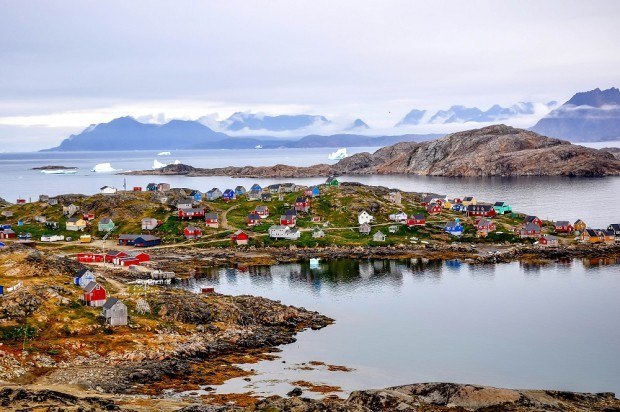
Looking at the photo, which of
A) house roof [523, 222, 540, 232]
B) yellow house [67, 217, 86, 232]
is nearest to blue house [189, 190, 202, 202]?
yellow house [67, 217, 86, 232]

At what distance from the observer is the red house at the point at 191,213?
160m

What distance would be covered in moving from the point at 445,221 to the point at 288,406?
114 metres

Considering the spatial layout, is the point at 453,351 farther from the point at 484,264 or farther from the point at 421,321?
the point at 484,264

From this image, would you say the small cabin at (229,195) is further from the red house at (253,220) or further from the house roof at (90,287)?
the house roof at (90,287)

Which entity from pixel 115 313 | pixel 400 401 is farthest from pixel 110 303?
pixel 400 401

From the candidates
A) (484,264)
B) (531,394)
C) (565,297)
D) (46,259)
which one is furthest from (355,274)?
(531,394)

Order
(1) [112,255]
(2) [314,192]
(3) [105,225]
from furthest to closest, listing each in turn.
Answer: (2) [314,192] → (3) [105,225] → (1) [112,255]

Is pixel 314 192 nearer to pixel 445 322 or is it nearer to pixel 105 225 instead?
pixel 105 225

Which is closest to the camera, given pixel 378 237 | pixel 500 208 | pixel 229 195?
pixel 378 237

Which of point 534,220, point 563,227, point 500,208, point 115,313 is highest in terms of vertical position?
point 500,208

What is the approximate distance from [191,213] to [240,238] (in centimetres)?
2142

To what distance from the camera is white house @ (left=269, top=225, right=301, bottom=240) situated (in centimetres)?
14812

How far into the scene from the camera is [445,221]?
161m

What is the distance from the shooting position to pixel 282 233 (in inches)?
5842
